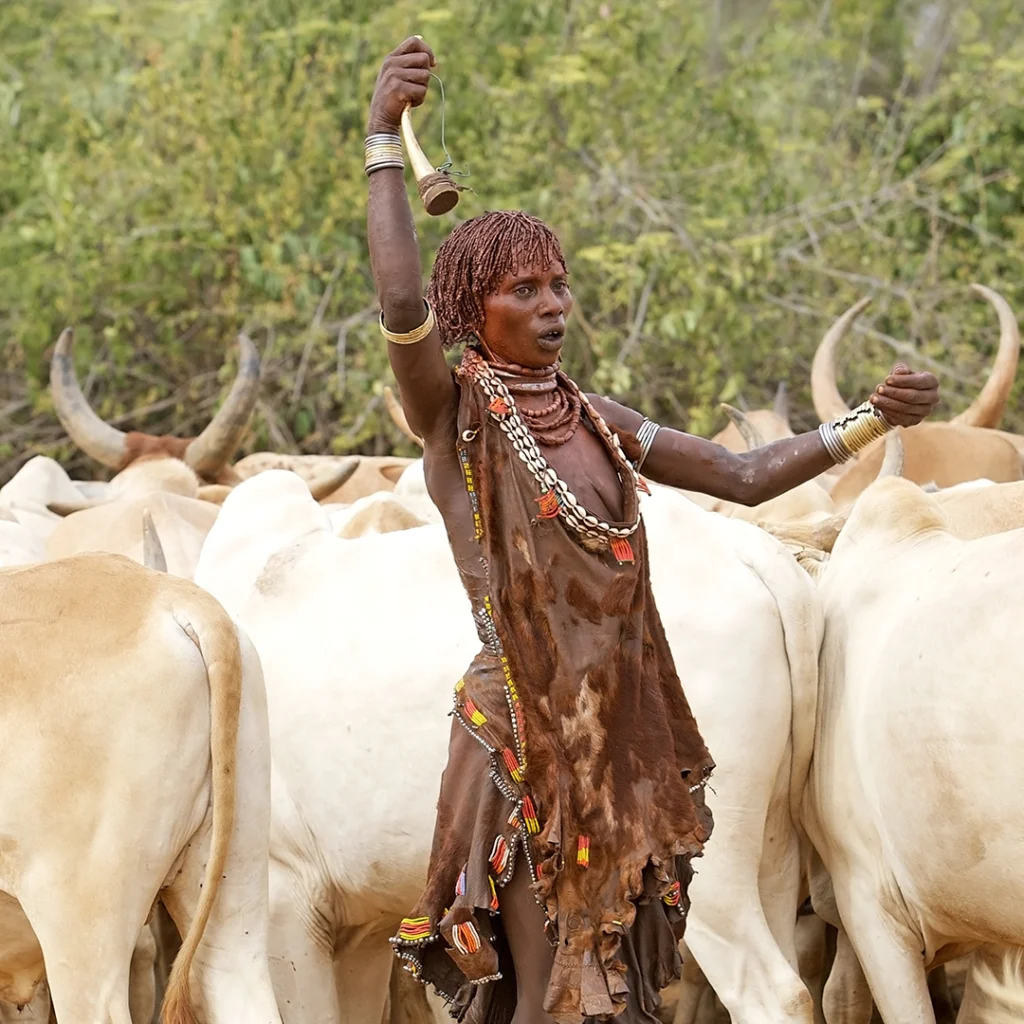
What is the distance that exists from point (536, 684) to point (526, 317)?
557mm

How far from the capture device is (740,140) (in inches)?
392

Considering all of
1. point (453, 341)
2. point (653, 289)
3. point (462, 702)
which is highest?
point (453, 341)

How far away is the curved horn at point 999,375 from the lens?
6.77 meters

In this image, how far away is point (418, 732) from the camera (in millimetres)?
3969

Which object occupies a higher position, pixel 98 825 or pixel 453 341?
pixel 453 341

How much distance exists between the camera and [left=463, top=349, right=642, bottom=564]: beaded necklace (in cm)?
269

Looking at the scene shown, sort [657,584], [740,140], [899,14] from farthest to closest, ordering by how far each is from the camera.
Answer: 1. [899,14]
2. [740,140]
3. [657,584]

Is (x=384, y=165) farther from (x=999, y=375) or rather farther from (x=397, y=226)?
(x=999, y=375)

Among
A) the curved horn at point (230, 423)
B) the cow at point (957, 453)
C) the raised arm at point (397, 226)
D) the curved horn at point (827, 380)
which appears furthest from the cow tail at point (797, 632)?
the curved horn at point (230, 423)

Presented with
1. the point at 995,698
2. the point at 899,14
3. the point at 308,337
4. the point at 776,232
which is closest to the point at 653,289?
the point at 776,232

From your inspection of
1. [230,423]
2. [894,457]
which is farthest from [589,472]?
[230,423]

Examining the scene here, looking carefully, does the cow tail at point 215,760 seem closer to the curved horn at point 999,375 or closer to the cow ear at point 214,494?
the cow ear at point 214,494

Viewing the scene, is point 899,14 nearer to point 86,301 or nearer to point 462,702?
point 86,301

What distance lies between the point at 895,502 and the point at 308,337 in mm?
5515
